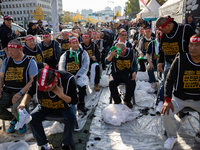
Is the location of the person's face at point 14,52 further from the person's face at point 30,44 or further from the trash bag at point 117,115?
the trash bag at point 117,115

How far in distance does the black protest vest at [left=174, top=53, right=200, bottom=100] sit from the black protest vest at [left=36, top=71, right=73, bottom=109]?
1616mm

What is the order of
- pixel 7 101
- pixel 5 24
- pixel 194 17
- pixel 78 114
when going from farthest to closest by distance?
pixel 194 17
pixel 5 24
pixel 78 114
pixel 7 101

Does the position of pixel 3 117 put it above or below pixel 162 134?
above

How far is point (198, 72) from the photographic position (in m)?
2.36

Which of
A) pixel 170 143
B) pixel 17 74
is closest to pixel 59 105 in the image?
pixel 17 74

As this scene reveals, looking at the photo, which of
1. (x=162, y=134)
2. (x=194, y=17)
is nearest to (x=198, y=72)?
(x=162, y=134)

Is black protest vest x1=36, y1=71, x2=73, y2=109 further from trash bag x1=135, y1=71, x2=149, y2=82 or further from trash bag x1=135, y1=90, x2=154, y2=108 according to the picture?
trash bag x1=135, y1=71, x2=149, y2=82

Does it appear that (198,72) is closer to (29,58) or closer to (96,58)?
(29,58)

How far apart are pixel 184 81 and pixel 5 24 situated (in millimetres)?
5820

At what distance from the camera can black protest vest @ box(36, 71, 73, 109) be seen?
8.02ft

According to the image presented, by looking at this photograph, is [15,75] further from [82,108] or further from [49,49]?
[49,49]

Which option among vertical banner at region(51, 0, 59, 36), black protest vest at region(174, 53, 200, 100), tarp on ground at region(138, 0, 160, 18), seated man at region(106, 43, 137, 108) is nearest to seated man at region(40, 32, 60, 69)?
seated man at region(106, 43, 137, 108)

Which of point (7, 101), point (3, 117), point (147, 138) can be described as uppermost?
point (7, 101)

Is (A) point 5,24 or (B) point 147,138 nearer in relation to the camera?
(B) point 147,138
